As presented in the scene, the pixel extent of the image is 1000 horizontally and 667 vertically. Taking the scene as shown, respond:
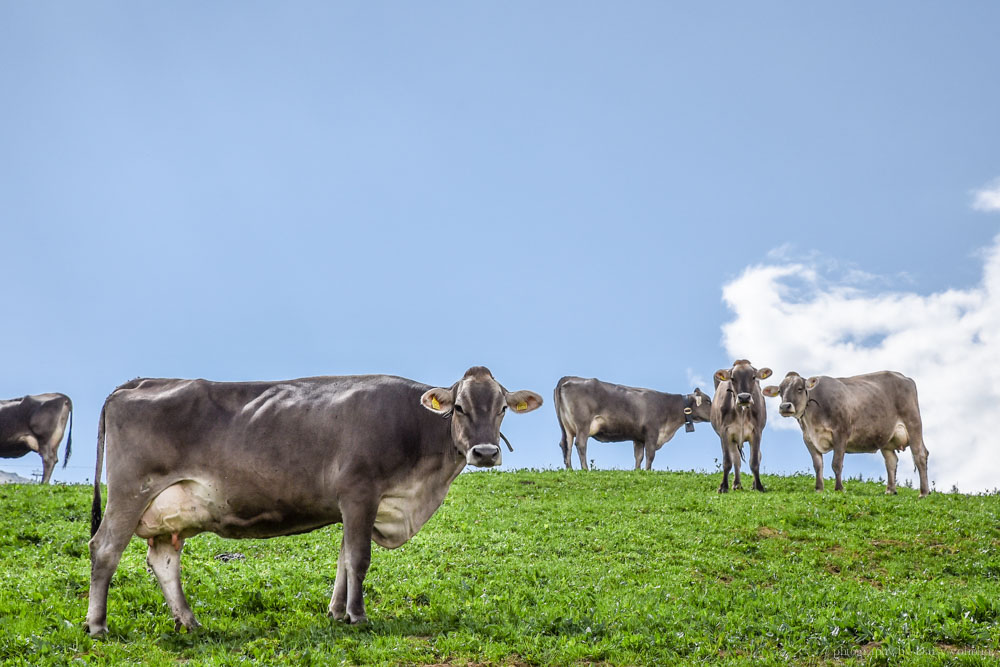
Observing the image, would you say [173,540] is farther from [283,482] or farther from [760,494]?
[760,494]

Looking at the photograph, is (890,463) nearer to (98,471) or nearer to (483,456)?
(483,456)

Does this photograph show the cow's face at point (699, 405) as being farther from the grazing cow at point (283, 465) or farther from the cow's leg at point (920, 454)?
the grazing cow at point (283, 465)

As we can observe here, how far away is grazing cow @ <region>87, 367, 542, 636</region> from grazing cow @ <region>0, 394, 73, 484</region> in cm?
2147

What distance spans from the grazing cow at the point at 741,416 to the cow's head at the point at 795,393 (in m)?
0.58

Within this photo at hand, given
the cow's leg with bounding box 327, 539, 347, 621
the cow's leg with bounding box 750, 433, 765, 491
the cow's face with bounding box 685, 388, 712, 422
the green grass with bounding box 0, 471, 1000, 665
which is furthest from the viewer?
the cow's face with bounding box 685, 388, 712, 422

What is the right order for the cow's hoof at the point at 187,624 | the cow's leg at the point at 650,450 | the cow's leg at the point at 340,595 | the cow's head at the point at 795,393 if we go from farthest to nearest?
the cow's leg at the point at 650,450, the cow's head at the point at 795,393, the cow's hoof at the point at 187,624, the cow's leg at the point at 340,595

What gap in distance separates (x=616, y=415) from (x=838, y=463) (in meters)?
11.5

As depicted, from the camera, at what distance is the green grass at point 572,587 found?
1112 cm

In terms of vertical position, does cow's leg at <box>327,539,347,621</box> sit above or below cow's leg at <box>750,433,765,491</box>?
below

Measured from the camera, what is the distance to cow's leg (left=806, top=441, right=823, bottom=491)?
2473 centimetres

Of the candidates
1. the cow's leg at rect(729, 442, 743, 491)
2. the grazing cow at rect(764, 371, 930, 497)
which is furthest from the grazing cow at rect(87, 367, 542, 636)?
the grazing cow at rect(764, 371, 930, 497)

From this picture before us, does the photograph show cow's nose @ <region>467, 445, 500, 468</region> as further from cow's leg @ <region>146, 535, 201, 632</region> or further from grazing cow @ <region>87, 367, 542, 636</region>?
cow's leg @ <region>146, 535, 201, 632</region>

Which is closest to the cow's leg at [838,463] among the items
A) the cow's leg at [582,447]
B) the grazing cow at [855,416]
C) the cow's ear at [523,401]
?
the grazing cow at [855,416]

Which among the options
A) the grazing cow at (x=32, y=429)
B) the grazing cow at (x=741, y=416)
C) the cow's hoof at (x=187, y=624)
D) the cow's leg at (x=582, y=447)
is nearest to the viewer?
the cow's hoof at (x=187, y=624)
